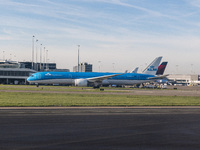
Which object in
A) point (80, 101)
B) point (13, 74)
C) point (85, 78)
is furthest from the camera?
point (13, 74)

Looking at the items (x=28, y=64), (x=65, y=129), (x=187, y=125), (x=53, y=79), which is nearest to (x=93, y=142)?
(x=65, y=129)

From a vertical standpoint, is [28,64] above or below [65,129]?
above

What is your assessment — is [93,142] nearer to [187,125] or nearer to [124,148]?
[124,148]

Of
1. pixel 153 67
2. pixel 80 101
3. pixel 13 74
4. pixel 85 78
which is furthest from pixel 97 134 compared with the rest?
pixel 13 74

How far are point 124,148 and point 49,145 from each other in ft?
10.9

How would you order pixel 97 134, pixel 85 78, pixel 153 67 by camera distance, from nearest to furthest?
pixel 97 134, pixel 85 78, pixel 153 67

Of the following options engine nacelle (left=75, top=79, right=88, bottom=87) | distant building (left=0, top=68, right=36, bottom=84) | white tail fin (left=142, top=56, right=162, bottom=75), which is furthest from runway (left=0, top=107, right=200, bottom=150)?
distant building (left=0, top=68, right=36, bottom=84)

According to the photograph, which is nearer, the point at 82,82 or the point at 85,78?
the point at 82,82

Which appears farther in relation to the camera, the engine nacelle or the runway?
the engine nacelle

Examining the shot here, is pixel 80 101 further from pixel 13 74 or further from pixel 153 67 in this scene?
pixel 13 74

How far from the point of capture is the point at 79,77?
77688mm

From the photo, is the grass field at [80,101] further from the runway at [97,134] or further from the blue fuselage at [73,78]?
the blue fuselage at [73,78]

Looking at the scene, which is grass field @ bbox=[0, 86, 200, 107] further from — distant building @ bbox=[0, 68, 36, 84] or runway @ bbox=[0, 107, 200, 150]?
distant building @ bbox=[0, 68, 36, 84]

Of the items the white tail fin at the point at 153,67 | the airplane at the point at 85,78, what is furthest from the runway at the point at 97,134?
the white tail fin at the point at 153,67
